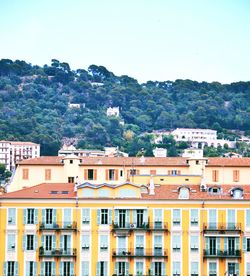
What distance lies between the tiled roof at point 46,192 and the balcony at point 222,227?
28.5 ft

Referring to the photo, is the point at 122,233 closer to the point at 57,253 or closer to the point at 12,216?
the point at 57,253

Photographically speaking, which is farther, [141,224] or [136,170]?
[136,170]

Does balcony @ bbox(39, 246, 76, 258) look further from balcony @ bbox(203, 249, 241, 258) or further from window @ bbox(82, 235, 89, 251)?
balcony @ bbox(203, 249, 241, 258)

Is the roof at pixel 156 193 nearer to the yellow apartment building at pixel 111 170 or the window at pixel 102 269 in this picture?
the window at pixel 102 269

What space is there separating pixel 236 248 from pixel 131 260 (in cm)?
660

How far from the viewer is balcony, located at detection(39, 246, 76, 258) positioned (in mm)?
62562

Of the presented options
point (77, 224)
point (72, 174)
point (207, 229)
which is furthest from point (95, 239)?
point (72, 174)

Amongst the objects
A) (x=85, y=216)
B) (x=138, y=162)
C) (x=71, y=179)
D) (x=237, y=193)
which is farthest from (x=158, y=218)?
(x=138, y=162)

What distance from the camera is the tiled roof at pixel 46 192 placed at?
63.4m

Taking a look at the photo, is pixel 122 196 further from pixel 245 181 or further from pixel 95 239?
pixel 245 181

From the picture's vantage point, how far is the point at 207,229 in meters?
63.1

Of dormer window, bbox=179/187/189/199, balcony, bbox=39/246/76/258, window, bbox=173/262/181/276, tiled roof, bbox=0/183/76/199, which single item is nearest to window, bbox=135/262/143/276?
window, bbox=173/262/181/276

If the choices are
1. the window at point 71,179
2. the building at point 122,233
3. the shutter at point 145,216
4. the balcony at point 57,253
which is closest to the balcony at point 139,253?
the building at point 122,233

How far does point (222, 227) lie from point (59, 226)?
10195 millimetres
